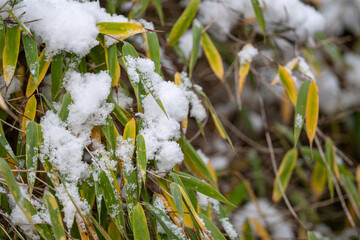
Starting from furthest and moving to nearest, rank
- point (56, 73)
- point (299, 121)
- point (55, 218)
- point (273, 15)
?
point (273, 15)
point (299, 121)
point (56, 73)
point (55, 218)

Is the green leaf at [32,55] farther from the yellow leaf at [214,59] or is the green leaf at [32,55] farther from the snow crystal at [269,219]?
the snow crystal at [269,219]

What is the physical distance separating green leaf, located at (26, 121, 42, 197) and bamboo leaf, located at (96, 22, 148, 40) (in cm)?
20

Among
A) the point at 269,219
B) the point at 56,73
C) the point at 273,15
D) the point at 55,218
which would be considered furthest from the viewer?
the point at 269,219

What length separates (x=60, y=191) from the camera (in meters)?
0.51

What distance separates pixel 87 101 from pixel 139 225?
0.22 meters

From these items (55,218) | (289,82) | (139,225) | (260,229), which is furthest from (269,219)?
(55,218)

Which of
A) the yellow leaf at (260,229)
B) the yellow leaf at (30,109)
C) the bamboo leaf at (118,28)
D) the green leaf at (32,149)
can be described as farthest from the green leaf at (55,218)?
the yellow leaf at (260,229)

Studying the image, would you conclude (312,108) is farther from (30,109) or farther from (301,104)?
(30,109)

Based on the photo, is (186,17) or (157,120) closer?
(157,120)

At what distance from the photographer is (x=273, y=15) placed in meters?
1.04

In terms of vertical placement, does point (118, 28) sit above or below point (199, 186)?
above

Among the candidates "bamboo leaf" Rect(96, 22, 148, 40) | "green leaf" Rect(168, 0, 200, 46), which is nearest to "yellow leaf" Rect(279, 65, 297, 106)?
"green leaf" Rect(168, 0, 200, 46)

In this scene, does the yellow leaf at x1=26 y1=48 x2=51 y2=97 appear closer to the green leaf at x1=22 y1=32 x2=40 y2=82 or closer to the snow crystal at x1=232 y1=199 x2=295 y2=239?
the green leaf at x1=22 y1=32 x2=40 y2=82

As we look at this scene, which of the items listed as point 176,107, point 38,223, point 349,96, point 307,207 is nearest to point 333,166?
point 307,207
